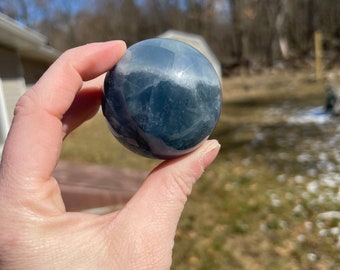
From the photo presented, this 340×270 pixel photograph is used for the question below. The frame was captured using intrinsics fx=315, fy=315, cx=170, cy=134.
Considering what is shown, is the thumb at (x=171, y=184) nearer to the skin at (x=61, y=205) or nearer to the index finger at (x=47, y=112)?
the skin at (x=61, y=205)

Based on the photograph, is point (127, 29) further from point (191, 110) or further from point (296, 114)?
point (191, 110)

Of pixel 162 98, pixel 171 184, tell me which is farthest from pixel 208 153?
pixel 162 98

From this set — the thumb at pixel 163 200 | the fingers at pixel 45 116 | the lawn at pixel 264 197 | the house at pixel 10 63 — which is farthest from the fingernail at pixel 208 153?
the house at pixel 10 63

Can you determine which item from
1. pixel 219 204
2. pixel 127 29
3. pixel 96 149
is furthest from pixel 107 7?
pixel 219 204

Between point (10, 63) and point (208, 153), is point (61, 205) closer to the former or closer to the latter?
point (208, 153)

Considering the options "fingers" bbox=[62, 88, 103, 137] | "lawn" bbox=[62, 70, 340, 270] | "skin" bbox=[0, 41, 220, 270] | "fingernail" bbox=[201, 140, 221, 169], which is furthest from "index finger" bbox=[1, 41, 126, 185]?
"lawn" bbox=[62, 70, 340, 270]
